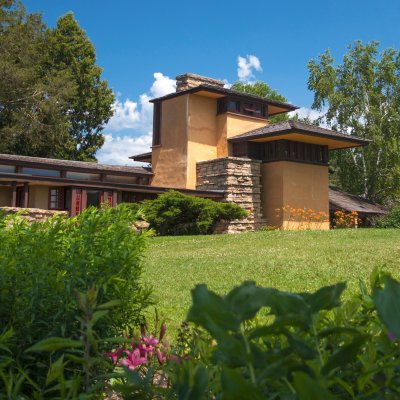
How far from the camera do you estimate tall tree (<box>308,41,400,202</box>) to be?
1307 inches

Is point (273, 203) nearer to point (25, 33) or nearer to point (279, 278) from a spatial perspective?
point (279, 278)

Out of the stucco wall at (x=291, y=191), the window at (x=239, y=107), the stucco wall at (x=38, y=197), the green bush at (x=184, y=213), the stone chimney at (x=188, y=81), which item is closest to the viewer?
the green bush at (x=184, y=213)

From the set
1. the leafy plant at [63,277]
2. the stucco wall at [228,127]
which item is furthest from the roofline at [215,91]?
the leafy plant at [63,277]

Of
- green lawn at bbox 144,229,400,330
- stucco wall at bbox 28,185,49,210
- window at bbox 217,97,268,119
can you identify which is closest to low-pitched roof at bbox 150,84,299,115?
window at bbox 217,97,268,119

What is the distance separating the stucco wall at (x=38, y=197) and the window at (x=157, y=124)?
6.76 metres

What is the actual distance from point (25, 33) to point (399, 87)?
2559 centimetres

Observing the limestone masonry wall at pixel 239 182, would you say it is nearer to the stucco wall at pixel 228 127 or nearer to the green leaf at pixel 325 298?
the stucco wall at pixel 228 127

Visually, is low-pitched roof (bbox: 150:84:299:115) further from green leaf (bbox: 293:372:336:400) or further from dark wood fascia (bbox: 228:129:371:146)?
green leaf (bbox: 293:372:336:400)

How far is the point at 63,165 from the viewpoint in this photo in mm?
22266

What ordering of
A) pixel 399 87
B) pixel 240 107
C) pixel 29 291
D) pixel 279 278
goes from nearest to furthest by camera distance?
pixel 29 291
pixel 279 278
pixel 240 107
pixel 399 87

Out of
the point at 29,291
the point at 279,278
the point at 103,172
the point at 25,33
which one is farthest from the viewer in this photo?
the point at 25,33

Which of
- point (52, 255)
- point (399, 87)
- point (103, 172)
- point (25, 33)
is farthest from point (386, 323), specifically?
point (399, 87)

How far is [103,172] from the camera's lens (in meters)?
23.8

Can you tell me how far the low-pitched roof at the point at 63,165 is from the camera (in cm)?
2136
